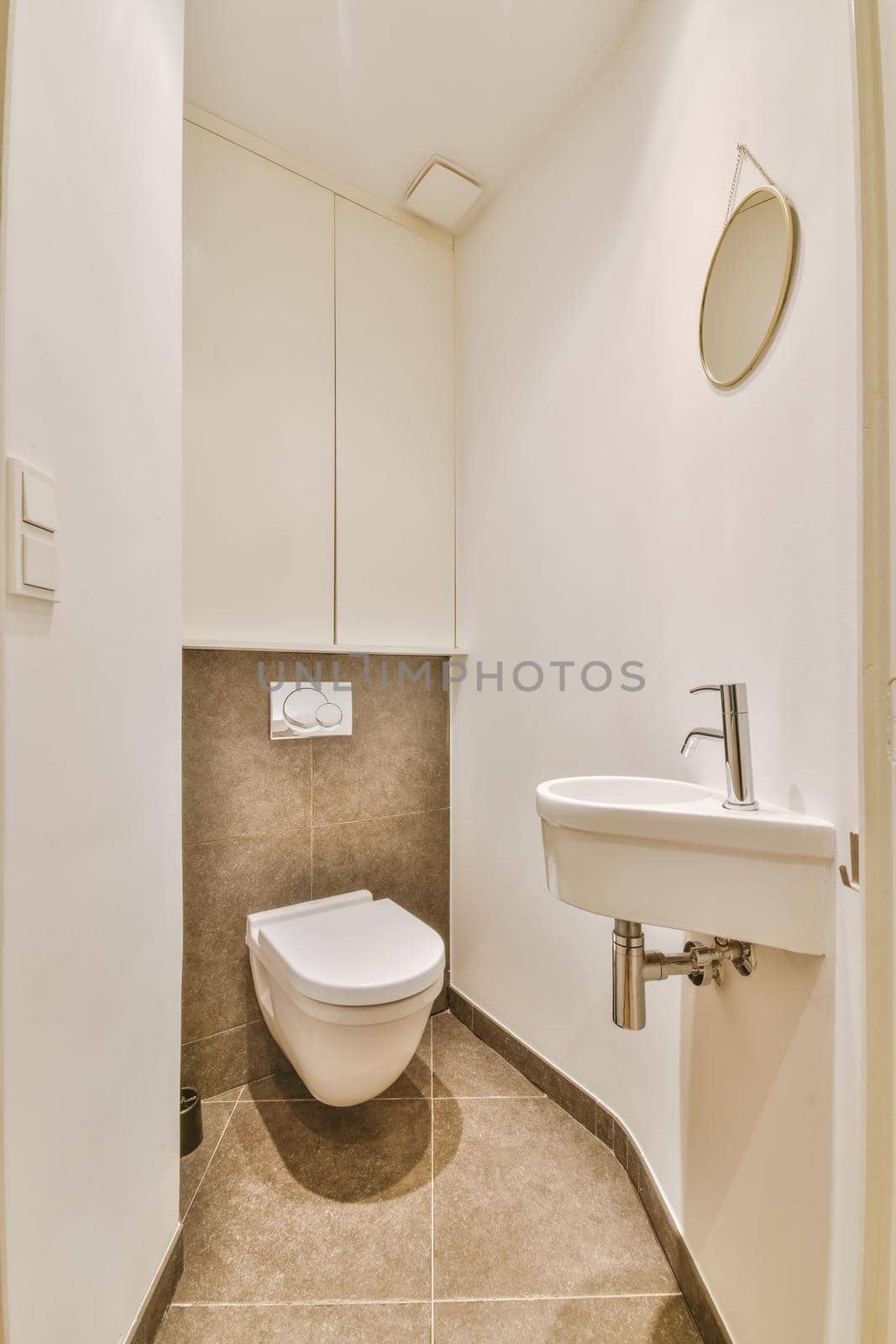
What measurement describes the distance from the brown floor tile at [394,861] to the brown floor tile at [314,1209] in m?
0.53

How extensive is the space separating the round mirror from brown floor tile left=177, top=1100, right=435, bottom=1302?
1.66 m

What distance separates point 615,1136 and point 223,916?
106cm

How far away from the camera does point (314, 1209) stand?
117 cm

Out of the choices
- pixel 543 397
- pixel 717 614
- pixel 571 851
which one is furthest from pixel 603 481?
pixel 571 851

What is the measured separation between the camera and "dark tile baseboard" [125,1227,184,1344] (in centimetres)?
87

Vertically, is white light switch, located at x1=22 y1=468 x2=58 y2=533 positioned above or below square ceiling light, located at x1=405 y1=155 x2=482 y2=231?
below

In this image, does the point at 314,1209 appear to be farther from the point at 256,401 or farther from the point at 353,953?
the point at 256,401

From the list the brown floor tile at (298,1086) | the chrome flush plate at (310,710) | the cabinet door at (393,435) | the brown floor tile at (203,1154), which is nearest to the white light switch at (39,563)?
the chrome flush plate at (310,710)

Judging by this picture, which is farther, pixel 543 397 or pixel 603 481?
pixel 543 397

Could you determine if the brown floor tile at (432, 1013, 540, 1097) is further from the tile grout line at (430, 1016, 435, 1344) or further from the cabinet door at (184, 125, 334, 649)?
the cabinet door at (184, 125, 334, 649)

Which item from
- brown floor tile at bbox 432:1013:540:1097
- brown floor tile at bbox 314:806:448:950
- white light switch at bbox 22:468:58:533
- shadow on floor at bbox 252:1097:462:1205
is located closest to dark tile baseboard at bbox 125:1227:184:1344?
shadow on floor at bbox 252:1097:462:1205

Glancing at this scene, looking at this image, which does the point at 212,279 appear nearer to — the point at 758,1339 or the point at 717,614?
the point at 717,614

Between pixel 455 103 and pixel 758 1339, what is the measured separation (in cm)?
247

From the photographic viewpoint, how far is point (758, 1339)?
0.78 m
